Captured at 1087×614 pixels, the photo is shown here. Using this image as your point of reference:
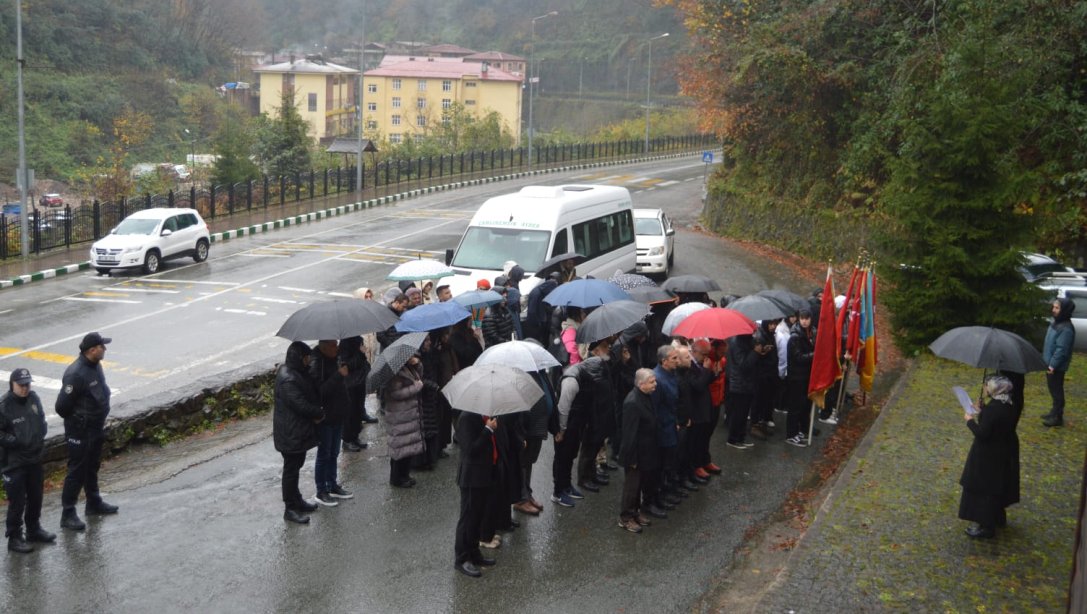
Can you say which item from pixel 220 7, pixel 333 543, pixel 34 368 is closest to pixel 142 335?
pixel 34 368

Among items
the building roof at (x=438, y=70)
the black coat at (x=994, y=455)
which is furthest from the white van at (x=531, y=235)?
the building roof at (x=438, y=70)

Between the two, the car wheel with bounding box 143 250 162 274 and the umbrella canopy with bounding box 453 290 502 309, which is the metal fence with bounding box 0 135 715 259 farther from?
the umbrella canopy with bounding box 453 290 502 309

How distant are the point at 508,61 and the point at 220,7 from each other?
3071 centimetres

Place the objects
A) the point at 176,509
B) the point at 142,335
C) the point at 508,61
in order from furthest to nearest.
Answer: the point at 508,61 → the point at 142,335 → the point at 176,509

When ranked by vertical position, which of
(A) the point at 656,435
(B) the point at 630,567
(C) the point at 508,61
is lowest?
(B) the point at 630,567

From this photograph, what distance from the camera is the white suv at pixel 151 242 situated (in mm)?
24859

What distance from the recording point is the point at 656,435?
890cm

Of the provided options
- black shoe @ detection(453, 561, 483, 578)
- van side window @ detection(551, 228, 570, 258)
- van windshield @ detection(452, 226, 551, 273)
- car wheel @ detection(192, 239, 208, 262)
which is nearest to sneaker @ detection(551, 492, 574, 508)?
black shoe @ detection(453, 561, 483, 578)

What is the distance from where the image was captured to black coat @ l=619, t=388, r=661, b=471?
873 cm

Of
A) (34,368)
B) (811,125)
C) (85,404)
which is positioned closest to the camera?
(85,404)

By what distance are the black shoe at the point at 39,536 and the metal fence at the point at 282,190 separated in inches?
871

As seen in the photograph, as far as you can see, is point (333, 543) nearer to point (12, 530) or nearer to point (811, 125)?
point (12, 530)

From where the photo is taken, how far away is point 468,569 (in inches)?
320

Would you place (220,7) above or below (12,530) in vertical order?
above
